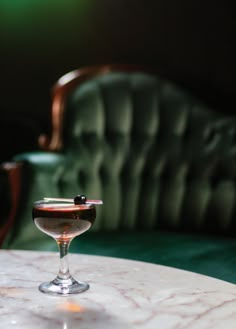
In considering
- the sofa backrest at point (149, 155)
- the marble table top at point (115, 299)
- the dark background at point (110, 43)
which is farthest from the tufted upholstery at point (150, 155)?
the marble table top at point (115, 299)

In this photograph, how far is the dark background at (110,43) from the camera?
2025mm

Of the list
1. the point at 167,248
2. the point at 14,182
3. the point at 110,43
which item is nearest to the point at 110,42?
the point at 110,43

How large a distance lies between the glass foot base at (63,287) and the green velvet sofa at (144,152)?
915 mm

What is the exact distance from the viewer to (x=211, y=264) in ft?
4.24

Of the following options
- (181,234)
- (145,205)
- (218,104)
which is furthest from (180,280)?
(218,104)

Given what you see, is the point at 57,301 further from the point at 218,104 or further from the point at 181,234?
the point at 218,104

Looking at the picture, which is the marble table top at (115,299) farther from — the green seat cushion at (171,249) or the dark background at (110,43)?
the dark background at (110,43)

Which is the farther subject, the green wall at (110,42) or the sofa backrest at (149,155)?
the green wall at (110,42)

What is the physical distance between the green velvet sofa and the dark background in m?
0.21

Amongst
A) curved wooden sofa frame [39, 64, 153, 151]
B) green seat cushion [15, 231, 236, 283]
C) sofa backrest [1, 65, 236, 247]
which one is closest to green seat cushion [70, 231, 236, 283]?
green seat cushion [15, 231, 236, 283]

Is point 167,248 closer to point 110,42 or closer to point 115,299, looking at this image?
point 115,299

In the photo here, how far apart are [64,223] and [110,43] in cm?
146

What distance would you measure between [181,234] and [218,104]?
0.60 metres

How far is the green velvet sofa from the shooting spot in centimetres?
175
